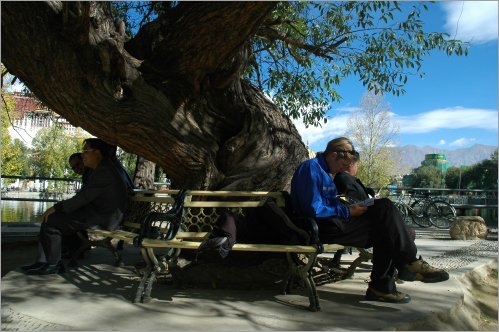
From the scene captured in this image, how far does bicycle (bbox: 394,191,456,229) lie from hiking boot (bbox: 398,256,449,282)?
1144 centimetres

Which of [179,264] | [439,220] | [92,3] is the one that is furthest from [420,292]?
[439,220]

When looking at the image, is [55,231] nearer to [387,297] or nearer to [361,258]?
[361,258]

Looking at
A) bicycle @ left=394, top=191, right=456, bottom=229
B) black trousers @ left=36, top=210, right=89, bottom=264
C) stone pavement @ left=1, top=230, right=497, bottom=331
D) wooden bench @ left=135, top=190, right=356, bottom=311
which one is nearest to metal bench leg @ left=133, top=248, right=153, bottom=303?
wooden bench @ left=135, top=190, right=356, bottom=311

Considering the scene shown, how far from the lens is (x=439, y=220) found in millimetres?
14570

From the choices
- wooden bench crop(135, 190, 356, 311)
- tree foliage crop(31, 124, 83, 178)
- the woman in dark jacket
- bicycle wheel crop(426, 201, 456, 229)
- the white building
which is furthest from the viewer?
tree foliage crop(31, 124, 83, 178)

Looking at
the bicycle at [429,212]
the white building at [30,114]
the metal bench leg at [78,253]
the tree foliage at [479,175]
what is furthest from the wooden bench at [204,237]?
the tree foliage at [479,175]

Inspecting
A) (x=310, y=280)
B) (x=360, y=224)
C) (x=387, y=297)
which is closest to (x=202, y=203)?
(x=310, y=280)

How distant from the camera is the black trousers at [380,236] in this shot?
357 cm

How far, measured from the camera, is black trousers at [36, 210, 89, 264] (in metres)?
4.46

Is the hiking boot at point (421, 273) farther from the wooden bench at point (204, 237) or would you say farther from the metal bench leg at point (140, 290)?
the metal bench leg at point (140, 290)

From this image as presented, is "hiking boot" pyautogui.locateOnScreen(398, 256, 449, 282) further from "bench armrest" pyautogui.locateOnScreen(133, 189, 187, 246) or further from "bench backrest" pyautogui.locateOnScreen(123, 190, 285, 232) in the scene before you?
"bench armrest" pyautogui.locateOnScreen(133, 189, 187, 246)

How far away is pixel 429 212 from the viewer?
577 inches

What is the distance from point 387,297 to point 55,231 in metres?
3.29

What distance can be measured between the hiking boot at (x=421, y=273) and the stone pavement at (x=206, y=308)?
26cm
